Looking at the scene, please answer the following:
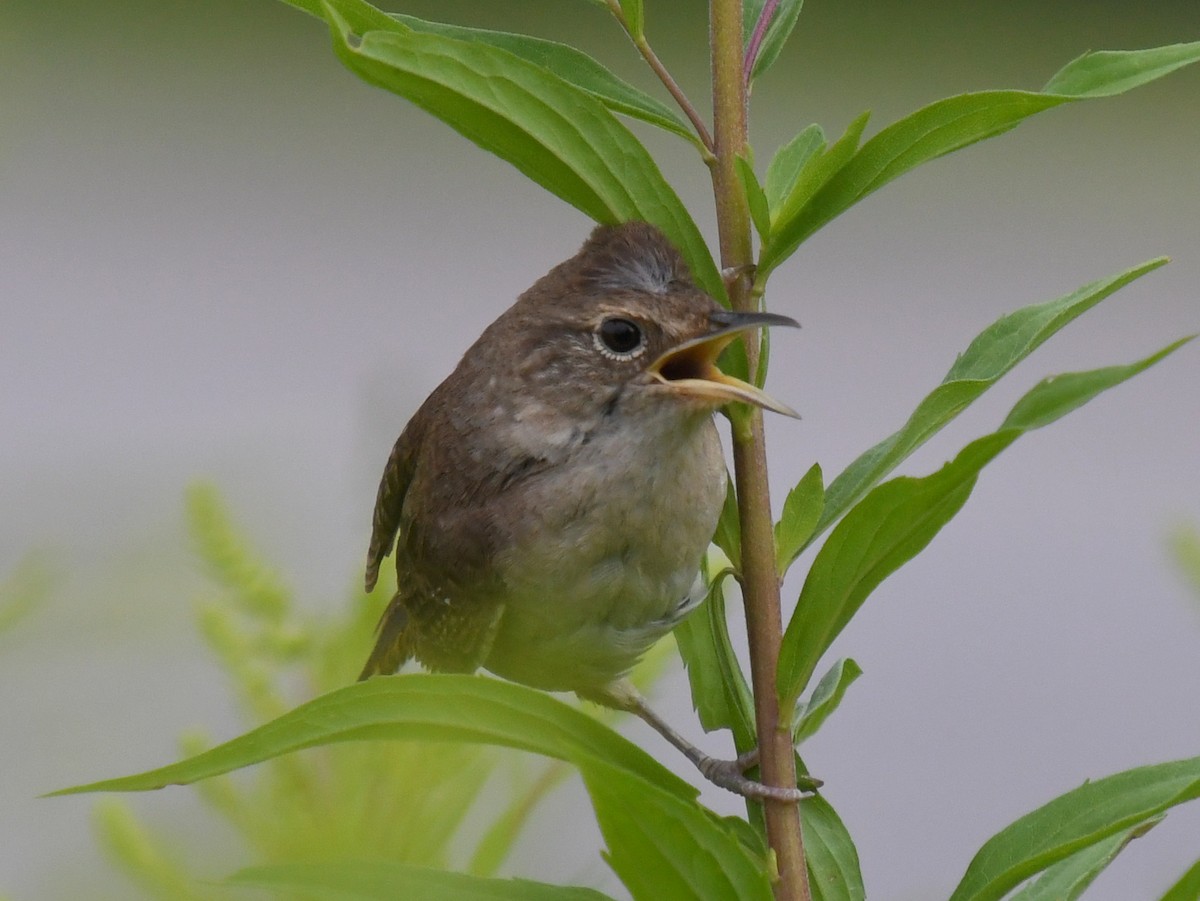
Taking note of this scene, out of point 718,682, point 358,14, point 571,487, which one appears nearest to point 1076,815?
point 718,682

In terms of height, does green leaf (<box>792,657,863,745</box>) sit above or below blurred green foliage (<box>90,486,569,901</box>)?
Answer: above

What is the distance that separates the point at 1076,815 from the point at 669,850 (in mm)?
293

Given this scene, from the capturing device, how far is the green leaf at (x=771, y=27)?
3.51ft

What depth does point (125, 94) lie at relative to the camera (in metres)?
4.90

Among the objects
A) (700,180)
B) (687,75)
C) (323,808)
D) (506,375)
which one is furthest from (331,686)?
(700,180)

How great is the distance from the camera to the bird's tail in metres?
1.66

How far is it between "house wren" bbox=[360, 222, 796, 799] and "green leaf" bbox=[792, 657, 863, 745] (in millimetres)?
155

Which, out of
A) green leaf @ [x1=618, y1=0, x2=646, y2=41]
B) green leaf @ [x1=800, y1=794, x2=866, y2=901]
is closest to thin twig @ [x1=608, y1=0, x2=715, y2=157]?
green leaf @ [x1=618, y1=0, x2=646, y2=41]

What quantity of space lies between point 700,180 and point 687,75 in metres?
0.51

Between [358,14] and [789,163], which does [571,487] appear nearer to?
[789,163]

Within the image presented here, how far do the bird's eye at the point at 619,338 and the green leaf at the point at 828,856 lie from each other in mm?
418

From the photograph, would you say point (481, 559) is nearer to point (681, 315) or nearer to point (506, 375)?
point (506, 375)

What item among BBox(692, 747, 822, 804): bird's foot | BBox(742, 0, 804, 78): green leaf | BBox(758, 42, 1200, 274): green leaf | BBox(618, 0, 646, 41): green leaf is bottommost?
BBox(692, 747, 822, 804): bird's foot

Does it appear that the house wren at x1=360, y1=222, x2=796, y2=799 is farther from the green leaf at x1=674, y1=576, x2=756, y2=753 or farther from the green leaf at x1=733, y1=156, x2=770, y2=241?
the green leaf at x1=733, y1=156, x2=770, y2=241
